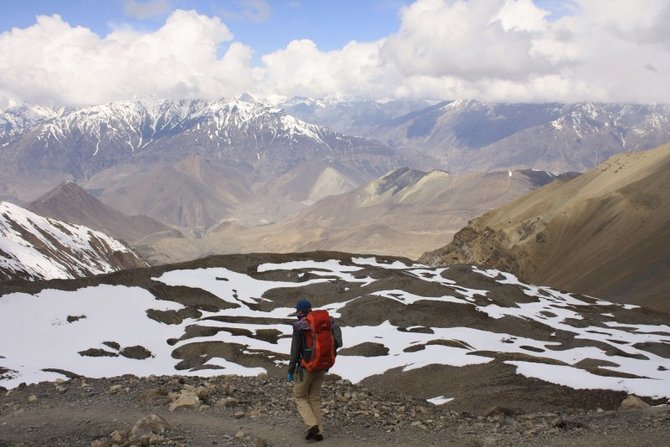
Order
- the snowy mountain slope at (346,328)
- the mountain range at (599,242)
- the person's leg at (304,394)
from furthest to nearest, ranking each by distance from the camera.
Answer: the mountain range at (599,242)
the snowy mountain slope at (346,328)
the person's leg at (304,394)

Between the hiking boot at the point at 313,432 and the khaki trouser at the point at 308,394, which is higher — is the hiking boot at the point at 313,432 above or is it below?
below

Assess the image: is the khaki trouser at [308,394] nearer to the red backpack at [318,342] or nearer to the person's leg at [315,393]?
the person's leg at [315,393]

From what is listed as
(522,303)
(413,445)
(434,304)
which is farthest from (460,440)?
(522,303)

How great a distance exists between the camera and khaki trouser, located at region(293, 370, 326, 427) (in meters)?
17.5

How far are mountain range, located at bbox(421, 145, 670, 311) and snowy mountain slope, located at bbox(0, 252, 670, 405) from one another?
35.7m

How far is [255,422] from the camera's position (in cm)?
1975

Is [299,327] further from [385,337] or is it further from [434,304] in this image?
[434,304]

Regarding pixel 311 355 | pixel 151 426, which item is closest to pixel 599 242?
pixel 311 355

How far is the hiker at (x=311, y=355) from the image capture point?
1714 centimetres

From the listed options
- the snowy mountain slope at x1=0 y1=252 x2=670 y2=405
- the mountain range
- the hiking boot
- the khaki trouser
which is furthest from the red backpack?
the mountain range

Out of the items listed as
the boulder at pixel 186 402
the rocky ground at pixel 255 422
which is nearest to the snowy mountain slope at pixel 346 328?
the rocky ground at pixel 255 422

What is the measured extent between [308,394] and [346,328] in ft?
169

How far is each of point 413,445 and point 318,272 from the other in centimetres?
8602

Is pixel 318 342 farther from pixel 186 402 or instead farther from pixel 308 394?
pixel 186 402
